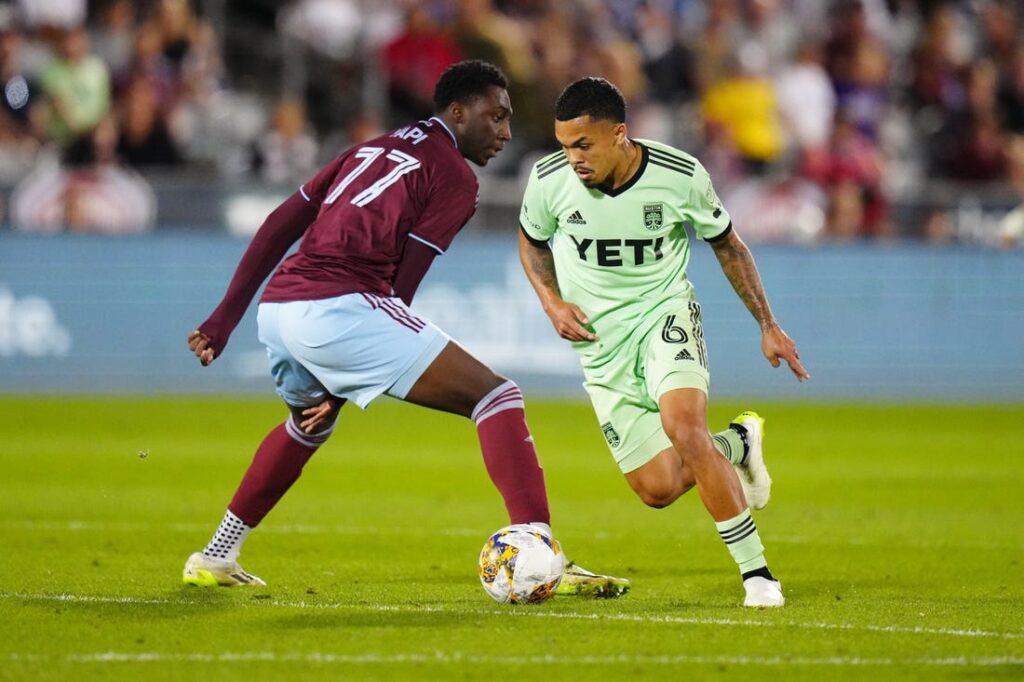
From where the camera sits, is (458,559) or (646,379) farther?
(458,559)

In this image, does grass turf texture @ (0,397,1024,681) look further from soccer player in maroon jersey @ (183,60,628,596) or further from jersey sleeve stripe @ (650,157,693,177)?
jersey sleeve stripe @ (650,157,693,177)

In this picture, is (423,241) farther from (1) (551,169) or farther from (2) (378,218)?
(1) (551,169)

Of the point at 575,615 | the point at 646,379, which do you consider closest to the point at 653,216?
the point at 646,379

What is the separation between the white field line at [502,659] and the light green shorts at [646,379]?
1571 mm

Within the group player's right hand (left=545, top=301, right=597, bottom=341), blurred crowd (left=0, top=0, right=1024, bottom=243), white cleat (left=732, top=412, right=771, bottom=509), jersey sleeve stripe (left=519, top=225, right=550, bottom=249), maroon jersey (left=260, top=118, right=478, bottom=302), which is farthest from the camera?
blurred crowd (left=0, top=0, right=1024, bottom=243)

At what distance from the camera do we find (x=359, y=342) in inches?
271

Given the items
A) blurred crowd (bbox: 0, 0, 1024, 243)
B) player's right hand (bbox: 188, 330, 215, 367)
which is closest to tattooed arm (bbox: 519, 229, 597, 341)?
player's right hand (bbox: 188, 330, 215, 367)

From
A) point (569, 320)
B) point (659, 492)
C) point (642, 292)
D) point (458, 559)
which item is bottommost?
point (458, 559)

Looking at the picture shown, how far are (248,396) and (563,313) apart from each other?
1078 centimetres

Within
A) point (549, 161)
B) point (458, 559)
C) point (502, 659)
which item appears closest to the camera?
point (502, 659)

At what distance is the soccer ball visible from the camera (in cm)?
677

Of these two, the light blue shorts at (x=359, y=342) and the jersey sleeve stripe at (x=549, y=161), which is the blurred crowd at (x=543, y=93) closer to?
the jersey sleeve stripe at (x=549, y=161)

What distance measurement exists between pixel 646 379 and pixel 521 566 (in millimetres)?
1087

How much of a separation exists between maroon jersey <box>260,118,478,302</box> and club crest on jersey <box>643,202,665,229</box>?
77 cm
